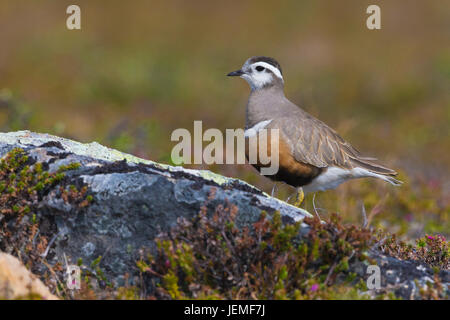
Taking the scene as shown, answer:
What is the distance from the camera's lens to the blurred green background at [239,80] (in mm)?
11805

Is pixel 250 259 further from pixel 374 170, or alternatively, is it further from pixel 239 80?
pixel 239 80

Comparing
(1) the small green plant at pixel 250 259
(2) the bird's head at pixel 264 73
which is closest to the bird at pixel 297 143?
(2) the bird's head at pixel 264 73

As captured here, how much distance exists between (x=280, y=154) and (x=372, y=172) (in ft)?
4.75

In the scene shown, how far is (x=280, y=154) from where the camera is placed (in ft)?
23.4

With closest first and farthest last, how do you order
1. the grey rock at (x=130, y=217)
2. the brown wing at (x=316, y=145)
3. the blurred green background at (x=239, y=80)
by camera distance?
the grey rock at (x=130, y=217)
the brown wing at (x=316, y=145)
the blurred green background at (x=239, y=80)

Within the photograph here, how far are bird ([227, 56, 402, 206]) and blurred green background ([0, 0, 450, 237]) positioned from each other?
8.20ft

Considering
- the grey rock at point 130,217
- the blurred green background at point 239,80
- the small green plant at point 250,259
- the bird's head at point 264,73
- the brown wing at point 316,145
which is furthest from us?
the blurred green background at point 239,80

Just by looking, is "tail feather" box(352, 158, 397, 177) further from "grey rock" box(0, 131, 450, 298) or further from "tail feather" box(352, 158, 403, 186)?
"grey rock" box(0, 131, 450, 298)

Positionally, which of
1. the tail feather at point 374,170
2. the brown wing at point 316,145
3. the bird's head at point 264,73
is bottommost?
the tail feather at point 374,170

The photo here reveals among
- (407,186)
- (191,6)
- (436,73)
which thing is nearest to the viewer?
(407,186)

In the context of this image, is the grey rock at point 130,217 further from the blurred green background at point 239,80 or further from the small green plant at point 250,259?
the blurred green background at point 239,80

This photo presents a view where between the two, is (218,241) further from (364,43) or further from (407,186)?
(364,43)

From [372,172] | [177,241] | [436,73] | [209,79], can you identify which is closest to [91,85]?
[209,79]

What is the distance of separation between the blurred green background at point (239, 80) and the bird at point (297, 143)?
2.50 metres
